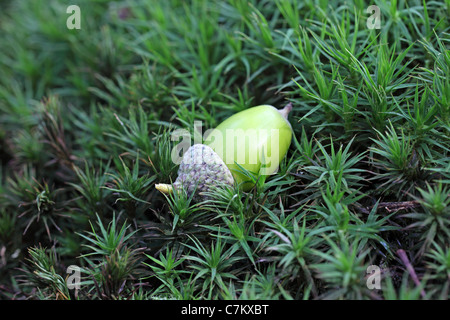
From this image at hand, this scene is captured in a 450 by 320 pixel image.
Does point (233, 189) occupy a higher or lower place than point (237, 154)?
lower

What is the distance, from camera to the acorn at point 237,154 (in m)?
1.30

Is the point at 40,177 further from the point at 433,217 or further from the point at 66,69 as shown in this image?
the point at 433,217

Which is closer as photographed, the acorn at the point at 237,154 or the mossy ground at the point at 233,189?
the mossy ground at the point at 233,189

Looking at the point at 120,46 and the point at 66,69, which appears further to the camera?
the point at 66,69

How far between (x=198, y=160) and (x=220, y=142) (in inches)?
4.6

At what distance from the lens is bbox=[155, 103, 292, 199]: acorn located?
1.30 m

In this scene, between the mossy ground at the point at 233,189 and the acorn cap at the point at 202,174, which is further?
the acorn cap at the point at 202,174

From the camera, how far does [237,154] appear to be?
1.33m

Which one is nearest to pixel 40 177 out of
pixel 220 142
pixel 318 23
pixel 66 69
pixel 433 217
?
pixel 66 69
